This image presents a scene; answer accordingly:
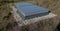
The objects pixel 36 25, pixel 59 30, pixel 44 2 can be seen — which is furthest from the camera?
pixel 44 2

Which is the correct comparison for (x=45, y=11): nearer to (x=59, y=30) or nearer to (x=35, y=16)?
(x=35, y=16)

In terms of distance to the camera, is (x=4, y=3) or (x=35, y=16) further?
(x=4, y=3)

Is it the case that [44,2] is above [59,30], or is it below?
above

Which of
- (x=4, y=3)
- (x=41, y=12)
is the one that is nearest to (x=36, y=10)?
(x=41, y=12)

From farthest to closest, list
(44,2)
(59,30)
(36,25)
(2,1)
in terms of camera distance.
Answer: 1. (2,1)
2. (44,2)
3. (59,30)
4. (36,25)

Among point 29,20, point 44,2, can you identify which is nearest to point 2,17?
point 29,20

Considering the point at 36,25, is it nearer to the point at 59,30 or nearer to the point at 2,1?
the point at 59,30

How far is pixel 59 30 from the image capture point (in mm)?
926

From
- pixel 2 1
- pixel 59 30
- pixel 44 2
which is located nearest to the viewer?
pixel 59 30

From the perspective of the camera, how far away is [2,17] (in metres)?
0.97

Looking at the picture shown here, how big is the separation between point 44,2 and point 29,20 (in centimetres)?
46

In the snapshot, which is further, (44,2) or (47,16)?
(44,2)

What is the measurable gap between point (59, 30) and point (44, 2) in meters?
0.42

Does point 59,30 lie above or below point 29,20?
below
